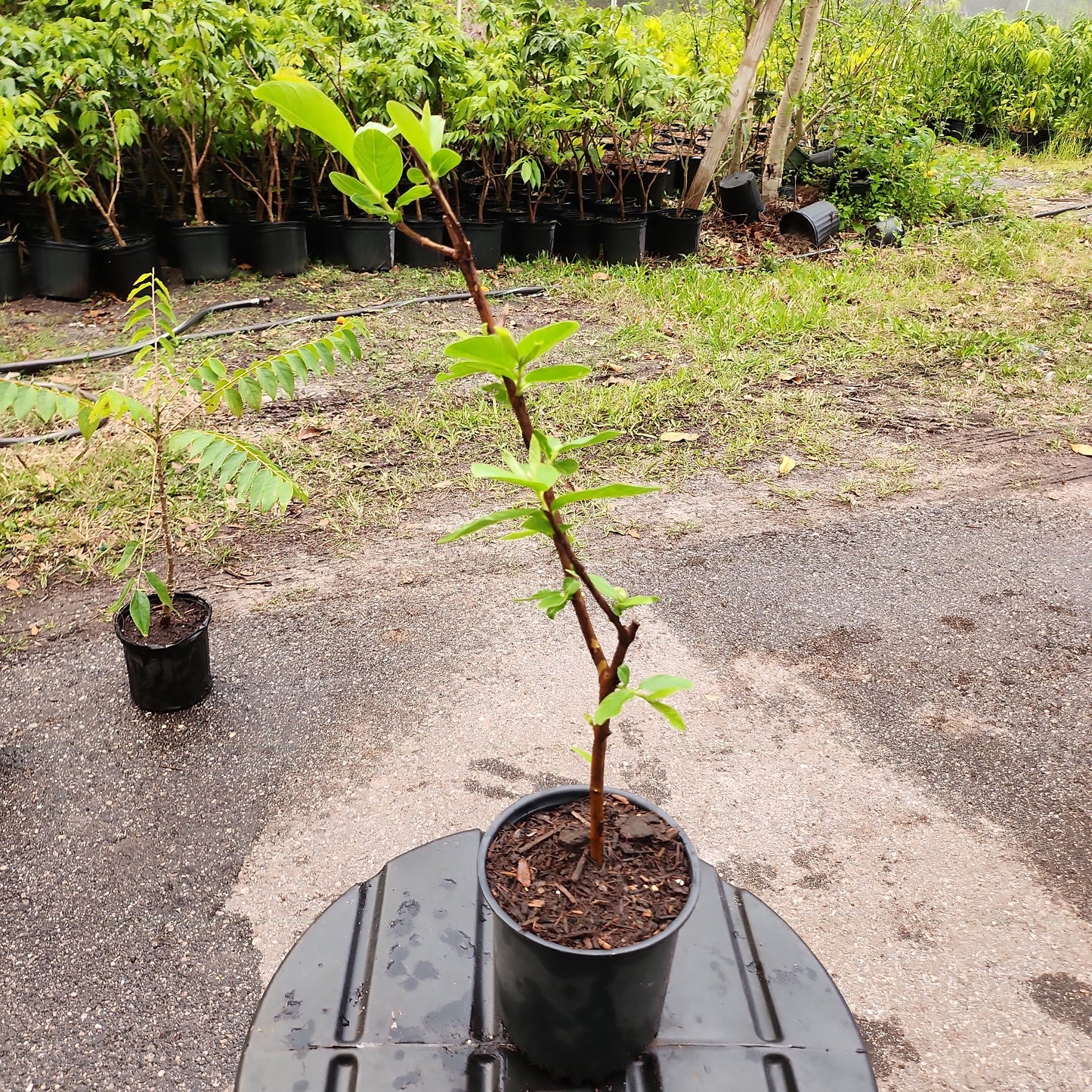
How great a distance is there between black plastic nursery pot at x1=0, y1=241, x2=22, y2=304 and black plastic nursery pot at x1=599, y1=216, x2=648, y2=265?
12.7ft

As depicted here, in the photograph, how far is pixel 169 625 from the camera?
8.24 ft

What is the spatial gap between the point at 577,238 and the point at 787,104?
7.41 feet

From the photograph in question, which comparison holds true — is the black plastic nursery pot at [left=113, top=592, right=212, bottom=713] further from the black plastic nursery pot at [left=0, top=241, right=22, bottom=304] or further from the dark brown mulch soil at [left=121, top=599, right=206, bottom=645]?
the black plastic nursery pot at [left=0, top=241, right=22, bottom=304]

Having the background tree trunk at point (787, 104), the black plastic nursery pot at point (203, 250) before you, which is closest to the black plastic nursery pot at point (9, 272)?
the black plastic nursery pot at point (203, 250)

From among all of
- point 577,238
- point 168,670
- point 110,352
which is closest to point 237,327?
point 110,352

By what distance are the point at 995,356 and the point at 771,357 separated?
131 centimetres

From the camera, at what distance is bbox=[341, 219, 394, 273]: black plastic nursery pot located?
20.4 ft

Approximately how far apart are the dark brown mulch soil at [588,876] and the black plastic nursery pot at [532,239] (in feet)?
19.1

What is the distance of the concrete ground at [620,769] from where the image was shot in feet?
6.01

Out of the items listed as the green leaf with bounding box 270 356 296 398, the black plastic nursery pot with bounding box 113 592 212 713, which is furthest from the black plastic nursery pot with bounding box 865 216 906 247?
the black plastic nursery pot with bounding box 113 592 212 713

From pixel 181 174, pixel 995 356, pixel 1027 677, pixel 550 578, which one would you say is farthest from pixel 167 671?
pixel 181 174

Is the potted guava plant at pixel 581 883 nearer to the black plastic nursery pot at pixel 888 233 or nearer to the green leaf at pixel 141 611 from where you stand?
the green leaf at pixel 141 611

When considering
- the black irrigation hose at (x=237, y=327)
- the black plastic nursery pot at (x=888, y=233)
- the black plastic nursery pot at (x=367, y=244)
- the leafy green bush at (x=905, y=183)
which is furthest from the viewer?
the leafy green bush at (x=905, y=183)

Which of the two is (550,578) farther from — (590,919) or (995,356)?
(995,356)
